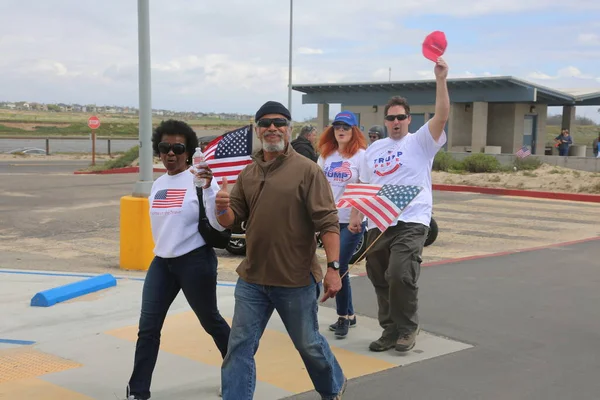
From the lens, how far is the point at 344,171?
20.8 ft

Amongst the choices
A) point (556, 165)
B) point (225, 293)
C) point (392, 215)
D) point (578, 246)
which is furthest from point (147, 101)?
point (556, 165)

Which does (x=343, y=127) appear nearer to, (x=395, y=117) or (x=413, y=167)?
(x=395, y=117)

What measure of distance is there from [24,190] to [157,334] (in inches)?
710

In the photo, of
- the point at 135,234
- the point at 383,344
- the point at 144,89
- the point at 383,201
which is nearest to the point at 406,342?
the point at 383,344

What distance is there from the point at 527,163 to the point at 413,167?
21.8m

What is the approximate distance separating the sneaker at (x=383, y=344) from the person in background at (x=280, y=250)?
1613mm

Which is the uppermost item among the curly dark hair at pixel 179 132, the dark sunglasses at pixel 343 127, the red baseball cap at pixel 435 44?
the red baseball cap at pixel 435 44

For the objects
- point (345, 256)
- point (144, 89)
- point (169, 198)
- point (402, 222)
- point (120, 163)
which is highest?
point (144, 89)

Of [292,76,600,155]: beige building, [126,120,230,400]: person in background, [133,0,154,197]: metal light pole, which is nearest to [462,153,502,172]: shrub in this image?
[292,76,600,155]: beige building

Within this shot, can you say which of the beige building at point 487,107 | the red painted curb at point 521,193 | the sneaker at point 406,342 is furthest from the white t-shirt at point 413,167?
the beige building at point 487,107

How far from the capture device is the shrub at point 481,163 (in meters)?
26.7

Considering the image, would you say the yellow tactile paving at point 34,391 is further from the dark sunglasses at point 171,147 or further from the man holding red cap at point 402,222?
the man holding red cap at point 402,222

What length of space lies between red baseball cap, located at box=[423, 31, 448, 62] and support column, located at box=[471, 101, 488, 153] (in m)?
30.4

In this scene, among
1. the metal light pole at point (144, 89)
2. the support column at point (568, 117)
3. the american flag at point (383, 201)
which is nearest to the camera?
the american flag at point (383, 201)
